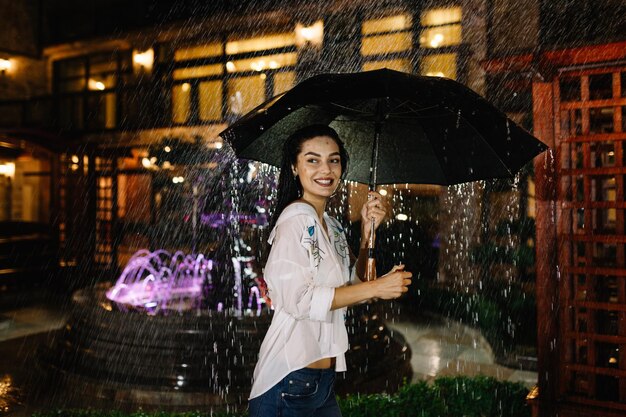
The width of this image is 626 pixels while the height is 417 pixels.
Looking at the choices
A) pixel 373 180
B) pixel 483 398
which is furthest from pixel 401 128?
pixel 483 398

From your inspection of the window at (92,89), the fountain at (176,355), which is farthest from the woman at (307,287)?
the window at (92,89)

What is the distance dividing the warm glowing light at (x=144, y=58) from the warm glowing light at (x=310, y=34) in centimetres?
586

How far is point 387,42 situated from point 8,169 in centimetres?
1402

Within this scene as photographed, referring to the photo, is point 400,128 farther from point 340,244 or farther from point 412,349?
point 412,349

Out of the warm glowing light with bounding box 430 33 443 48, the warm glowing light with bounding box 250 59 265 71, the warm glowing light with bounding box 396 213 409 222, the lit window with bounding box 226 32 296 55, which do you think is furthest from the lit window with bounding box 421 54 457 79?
the warm glowing light with bounding box 250 59 265 71

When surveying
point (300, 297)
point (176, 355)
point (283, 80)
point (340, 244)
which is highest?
point (283, 80)

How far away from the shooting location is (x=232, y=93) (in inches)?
640

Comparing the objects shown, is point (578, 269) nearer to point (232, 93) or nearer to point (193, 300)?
point (193, 300)

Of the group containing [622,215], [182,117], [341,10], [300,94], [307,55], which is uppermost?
[341,10]

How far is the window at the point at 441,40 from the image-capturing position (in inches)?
494

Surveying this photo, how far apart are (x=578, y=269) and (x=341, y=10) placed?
11856mm

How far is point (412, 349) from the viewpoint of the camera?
7.85 metres

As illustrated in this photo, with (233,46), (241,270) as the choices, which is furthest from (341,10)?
(241,270)

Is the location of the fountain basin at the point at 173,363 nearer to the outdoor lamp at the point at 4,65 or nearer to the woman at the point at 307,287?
the woman at the point at 307,287
